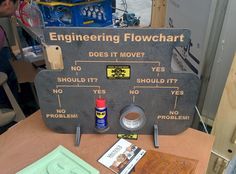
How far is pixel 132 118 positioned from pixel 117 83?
0.45ft

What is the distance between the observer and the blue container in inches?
47.7

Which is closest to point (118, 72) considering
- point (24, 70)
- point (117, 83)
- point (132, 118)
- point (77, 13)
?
point (117, 83)

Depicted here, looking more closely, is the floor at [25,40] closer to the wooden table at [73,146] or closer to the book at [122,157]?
the wooden table at [73,146]

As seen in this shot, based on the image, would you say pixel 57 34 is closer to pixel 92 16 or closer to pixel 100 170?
pixel 100 170

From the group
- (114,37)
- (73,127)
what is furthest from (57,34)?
(73,127)

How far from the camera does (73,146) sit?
2.13ft

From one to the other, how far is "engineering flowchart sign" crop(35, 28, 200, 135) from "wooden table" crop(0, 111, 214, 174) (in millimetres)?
26

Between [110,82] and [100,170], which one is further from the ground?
[110,82]

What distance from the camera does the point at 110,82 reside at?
62 cm

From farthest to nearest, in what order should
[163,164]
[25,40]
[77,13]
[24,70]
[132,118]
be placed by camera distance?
[25,40]
[24,70]
[77,13]
[132,118]
[163,164]

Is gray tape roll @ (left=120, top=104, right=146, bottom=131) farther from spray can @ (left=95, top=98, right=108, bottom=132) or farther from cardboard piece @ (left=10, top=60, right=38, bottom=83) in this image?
cardboard piece @ (left=10, top=60, right=38, bottom=83)

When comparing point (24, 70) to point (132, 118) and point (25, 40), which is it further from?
point (132, 118)

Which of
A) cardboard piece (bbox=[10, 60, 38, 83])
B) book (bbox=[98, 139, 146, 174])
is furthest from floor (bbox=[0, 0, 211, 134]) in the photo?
book (bbox=[98, 139, 146, 174])

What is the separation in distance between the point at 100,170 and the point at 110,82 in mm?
220
